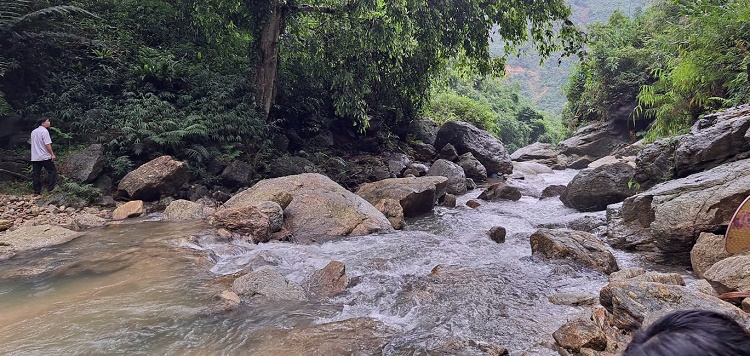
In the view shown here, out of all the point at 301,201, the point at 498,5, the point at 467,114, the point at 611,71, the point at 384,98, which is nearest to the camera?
the point at 301,201

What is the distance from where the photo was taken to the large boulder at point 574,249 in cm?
532

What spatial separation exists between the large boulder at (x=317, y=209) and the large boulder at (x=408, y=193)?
1.33 metres

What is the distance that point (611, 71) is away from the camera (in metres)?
19.0

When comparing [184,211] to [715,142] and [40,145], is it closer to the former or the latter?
[40,145]

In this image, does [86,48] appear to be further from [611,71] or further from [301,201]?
[611,71]

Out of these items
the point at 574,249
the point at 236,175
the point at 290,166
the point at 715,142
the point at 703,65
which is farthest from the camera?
the point at 290,166

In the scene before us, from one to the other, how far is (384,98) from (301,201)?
8687mm

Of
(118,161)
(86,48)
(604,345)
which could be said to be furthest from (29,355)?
(86,48)

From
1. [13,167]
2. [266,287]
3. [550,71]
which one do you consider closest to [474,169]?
[266,287]

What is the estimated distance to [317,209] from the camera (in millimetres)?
7574

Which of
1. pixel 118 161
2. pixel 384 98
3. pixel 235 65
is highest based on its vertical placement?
pixel 235 65

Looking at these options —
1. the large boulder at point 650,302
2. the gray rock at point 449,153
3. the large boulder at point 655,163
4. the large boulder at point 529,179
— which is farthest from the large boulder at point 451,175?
the large boulder at point 650,302

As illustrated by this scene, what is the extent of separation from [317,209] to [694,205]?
5482 mm

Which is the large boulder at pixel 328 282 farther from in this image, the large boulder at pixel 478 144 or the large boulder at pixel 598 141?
the large boulder at pixel 598 141
